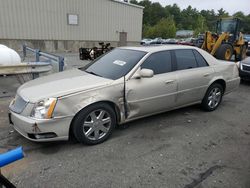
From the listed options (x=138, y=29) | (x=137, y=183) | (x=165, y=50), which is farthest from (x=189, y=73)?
(x=138, y=29)

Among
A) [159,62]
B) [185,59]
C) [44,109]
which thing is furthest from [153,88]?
[44,109]

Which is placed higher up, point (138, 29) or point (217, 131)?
point (138, 29)

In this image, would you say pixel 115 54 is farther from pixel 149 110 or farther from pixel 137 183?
pixel 137 183

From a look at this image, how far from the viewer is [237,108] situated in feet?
17.9

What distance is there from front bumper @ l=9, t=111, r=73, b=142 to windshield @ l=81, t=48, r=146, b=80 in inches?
44.9

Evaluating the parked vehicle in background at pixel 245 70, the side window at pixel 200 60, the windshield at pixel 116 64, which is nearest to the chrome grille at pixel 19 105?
the windshield at pixel 116 64

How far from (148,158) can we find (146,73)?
4.54 ft

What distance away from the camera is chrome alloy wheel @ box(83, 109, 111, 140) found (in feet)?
11.1

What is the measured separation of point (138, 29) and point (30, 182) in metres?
23.5

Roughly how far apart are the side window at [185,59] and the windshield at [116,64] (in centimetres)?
83

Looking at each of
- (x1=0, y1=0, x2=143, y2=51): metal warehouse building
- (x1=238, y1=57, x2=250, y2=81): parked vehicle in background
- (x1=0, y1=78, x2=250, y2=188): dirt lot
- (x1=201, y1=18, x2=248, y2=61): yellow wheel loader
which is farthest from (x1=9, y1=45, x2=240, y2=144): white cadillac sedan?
(x1=0, y1=0, x2=143, y2=51): metal warehouse building

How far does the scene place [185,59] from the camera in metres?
4.61

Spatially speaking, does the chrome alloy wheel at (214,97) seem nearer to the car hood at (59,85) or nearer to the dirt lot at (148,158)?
the dirt lot at (148,158)

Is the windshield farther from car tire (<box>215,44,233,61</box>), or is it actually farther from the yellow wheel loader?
the yellow wheel loader
